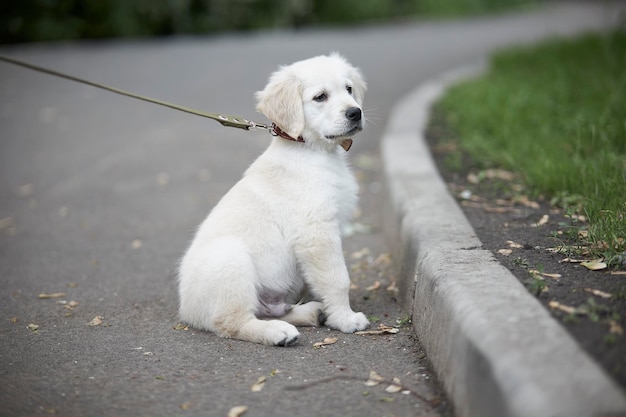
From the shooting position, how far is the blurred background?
1664 cm

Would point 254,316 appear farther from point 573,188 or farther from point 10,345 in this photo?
point 573,188

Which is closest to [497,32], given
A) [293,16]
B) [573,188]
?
[293,16]

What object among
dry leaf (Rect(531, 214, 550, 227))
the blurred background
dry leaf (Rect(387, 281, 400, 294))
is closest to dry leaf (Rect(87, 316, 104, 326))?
dry leaf (Rect(387, 281, 400, 294))

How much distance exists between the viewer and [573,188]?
4.93 metres

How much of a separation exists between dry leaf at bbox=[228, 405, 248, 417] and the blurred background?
15.4 m

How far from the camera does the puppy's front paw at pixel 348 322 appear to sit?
148 inches

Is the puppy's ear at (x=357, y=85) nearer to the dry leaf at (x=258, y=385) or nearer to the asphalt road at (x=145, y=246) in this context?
the asphalt road at (x=145, y=246)

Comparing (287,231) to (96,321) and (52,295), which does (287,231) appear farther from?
(52,295)

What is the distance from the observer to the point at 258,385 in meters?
3.17

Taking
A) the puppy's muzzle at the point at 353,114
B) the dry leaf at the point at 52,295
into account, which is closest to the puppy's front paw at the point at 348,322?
Result: the puppy's muzzle at the point at 353,114

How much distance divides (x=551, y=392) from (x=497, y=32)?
17.9m

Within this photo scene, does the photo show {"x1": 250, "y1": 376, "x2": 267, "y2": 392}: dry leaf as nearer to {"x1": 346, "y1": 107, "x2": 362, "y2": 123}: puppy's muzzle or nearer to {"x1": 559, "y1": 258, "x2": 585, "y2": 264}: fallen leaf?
{"x1": 346, "y1": 107, "x2": 362, "y2": 123}: puppy's muzzle

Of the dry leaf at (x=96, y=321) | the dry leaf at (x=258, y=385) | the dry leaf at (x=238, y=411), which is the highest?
the dry leaf at (x=238, y=411)

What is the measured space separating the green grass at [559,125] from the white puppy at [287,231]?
1.31 metres
